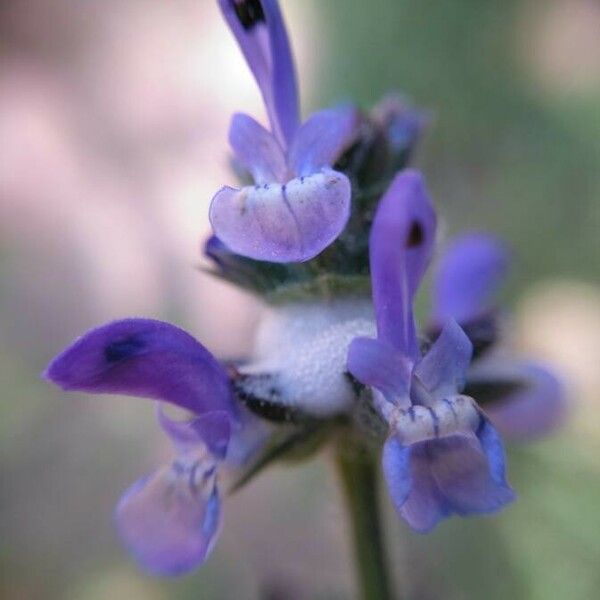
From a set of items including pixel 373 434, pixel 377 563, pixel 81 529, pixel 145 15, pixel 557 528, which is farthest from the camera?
pixel 145 15

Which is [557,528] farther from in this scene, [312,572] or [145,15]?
[145,15]

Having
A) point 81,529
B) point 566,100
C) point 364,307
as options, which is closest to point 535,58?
point 566,100

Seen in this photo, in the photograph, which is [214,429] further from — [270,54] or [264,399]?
[270,54]

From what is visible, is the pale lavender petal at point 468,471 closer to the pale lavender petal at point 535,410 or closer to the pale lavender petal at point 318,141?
the pale lavender petal at point 318,141

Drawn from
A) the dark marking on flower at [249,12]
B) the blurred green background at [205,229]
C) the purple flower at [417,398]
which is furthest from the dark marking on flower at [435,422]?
the blurred green background at [205,229]

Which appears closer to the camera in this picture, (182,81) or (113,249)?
(113,249)

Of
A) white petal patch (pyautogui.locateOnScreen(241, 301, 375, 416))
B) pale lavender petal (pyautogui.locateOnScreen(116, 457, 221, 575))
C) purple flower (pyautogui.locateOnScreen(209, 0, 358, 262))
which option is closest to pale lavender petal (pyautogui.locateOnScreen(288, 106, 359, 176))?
purple flower (pyautogui.locateOnScreen(209, 0, 358, 262))
